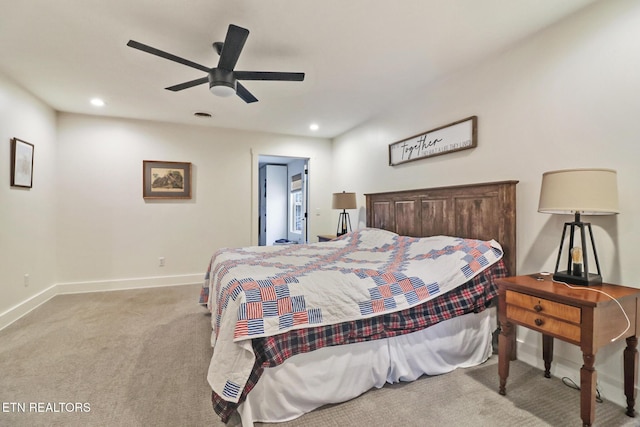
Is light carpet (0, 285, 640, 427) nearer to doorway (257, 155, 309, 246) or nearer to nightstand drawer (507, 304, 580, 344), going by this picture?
nightstand drawer (507, 304, 580, 344)

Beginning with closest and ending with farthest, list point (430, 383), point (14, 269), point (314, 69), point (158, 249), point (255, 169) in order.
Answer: point (430, 383)
point (314, 69)
point (14, 269)
point (158, 249)
point (255, 169)

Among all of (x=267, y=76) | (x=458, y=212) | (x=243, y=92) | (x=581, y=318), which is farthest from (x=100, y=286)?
(x=581, y=318)

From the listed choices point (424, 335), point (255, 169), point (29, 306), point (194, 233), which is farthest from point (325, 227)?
point (29, 306)

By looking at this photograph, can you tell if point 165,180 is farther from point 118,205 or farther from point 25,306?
point 25,306

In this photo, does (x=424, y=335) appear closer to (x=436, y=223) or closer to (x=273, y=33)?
(x=436, y=223)

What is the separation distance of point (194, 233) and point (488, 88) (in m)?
4.25

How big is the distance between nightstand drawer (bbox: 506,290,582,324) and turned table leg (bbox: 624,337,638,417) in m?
0.45

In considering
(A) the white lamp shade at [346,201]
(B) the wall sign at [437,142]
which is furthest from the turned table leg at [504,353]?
(A) the white lamp shade at [346,201]

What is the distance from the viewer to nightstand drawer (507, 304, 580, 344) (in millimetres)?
1539

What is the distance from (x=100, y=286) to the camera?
4.29 metres

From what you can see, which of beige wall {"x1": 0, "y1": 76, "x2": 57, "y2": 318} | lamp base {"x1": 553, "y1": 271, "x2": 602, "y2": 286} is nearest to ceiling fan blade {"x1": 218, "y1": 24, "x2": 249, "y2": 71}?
lamp base {"x1": 553, "y1": 271, "x2": 602, "y2": 286}

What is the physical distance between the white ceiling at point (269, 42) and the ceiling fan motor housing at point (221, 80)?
30 centimetres

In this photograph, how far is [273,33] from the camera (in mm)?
2266

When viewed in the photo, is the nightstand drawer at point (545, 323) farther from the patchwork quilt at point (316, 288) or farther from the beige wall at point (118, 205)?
the beige wall at point (118, 205)
